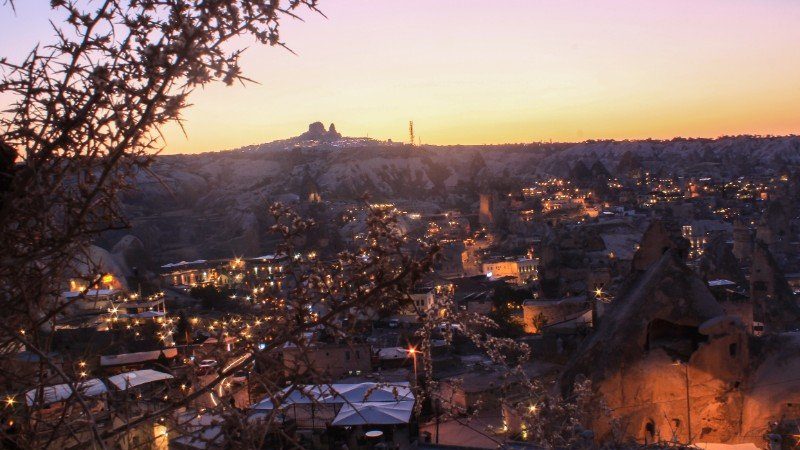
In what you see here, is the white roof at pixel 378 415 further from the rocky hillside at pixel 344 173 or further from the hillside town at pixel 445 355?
the rocky hillside at pixel 344 173

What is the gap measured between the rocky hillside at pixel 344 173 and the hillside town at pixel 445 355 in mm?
10091

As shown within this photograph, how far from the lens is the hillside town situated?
120 inches

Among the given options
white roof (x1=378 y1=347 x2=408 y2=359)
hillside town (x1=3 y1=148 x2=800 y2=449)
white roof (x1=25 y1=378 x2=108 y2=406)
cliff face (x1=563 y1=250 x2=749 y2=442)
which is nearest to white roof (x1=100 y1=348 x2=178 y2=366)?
hillside town (x1=3 y1=148 x2=800 y2=449)

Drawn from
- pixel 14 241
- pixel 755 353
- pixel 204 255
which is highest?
pixel 14 241

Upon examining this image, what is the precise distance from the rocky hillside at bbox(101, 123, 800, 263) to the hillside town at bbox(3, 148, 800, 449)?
33.1 ft

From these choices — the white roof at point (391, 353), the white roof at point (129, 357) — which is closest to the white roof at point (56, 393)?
the white roof at point (129, 357)

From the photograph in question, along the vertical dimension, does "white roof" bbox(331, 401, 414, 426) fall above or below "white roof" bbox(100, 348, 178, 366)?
above

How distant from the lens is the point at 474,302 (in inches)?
1233

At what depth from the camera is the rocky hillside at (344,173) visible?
61.8m

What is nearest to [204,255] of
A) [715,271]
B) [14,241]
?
[715,271]

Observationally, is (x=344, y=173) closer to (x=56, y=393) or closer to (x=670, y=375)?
(x=670, y=375)

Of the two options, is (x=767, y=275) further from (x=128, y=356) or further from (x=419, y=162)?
(x=419, y=162)

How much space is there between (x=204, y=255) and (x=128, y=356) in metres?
38.8

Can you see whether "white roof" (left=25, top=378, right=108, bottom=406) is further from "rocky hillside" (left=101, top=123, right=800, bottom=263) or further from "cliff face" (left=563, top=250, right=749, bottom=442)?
"rocky hillside" (left=101, top=123, right=800, bottom=263)
